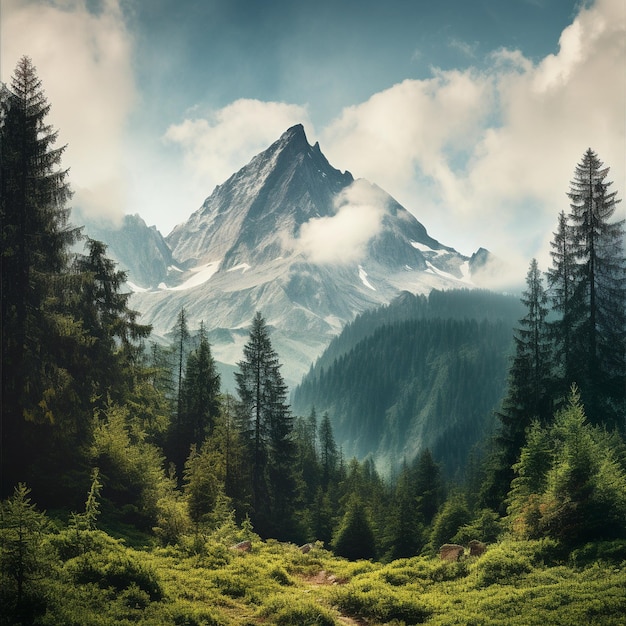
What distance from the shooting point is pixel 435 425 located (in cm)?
15962

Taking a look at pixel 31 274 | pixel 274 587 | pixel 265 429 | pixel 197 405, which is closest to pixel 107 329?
pixel 31 274

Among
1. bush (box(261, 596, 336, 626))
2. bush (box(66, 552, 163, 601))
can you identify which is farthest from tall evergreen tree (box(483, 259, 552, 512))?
bush (box(66, 552, 163, 601))

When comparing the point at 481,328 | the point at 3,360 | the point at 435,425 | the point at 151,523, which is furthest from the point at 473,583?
the point at 481,328

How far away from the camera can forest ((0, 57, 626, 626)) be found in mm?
11859

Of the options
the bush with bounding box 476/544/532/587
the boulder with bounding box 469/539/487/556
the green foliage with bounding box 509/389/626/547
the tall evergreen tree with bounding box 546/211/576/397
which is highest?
the tall evergreen tree with bounding box 546/211/576/397

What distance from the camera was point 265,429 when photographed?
136 feet

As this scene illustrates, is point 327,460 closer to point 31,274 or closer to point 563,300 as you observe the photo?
point 563,300

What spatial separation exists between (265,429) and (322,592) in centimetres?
2577

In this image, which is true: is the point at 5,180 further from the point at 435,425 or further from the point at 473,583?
the point at 435,425

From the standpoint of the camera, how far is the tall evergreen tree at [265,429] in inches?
1575

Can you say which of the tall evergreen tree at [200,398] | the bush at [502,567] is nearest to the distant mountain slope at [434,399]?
the tall evergreen tree at [200,398]

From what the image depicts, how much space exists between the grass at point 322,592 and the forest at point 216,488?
7 centimetres

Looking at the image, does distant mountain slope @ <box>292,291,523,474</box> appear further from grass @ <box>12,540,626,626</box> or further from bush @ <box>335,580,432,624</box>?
bush @ <box>335,580,432,624</box>

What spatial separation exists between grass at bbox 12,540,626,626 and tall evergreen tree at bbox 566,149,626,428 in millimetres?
14846
